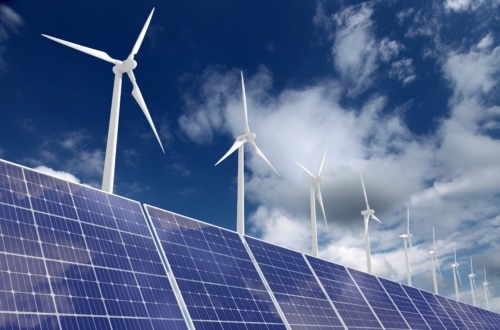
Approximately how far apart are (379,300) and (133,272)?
21475mm

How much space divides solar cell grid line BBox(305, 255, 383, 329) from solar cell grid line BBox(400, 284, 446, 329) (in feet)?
27.8

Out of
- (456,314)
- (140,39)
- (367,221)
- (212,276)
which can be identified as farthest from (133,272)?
(367,221)

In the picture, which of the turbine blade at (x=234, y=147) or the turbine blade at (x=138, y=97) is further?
the turbine blade at (x=234, y=147)

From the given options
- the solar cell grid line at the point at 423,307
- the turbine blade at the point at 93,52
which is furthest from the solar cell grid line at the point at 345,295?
the turbine blade at the point at 93,52

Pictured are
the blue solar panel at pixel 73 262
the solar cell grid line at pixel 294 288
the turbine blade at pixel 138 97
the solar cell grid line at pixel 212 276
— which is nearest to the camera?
the blue solar panel at pixel 73 262

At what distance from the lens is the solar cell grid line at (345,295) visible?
93.1ft

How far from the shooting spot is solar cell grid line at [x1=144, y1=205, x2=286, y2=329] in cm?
2025

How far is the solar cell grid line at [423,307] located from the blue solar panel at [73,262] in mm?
26173

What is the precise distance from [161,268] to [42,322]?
6397 mm

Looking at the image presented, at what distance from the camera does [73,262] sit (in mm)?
16688

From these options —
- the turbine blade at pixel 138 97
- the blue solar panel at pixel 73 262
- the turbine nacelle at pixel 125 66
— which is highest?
the turbine nacelle at pixel 125 66

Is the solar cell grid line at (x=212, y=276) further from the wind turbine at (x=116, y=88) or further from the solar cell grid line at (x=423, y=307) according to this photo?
the solar cell grid line at (x=423, y=307)

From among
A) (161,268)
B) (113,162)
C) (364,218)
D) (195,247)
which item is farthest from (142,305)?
(364,218)

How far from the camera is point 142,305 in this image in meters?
17.7
